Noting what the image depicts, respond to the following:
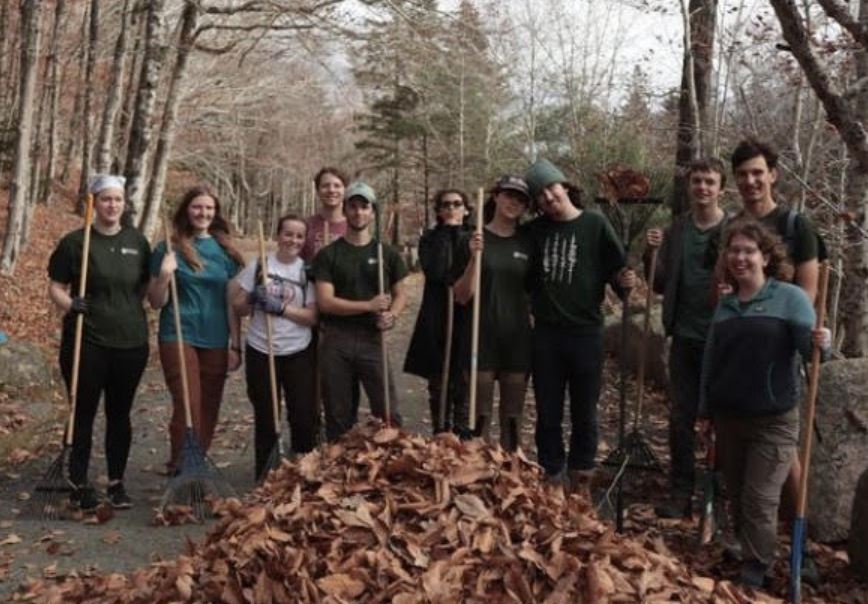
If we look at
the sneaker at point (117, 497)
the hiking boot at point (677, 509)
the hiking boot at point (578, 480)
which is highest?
the hiking boot at point (578, 480)

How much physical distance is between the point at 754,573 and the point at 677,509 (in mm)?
1142

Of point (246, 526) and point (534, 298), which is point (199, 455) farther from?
point (534, 298)

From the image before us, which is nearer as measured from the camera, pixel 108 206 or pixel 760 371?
pixel 760 371

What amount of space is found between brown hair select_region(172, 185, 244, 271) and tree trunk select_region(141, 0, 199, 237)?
9.51 m

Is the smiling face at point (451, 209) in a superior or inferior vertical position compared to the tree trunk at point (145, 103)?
inferior

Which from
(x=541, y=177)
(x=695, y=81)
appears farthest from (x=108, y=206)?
(x=695, y=81)

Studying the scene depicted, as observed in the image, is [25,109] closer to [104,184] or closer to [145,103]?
[145,103]

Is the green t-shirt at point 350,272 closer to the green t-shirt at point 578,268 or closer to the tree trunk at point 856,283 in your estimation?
the green t-shirt at point 578,268

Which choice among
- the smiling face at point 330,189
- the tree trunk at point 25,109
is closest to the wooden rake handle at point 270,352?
the smiling face at point 330,189

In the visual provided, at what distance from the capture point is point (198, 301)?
5.56 m

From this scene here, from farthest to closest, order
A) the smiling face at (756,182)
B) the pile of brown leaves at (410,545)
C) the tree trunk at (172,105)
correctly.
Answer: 1. the tree trunk at (172,105)
2. the smiling face at (756,182)
3. the pile of brown leaves at (410,545)

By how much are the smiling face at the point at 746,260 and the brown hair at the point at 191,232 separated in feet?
Result: 10.4

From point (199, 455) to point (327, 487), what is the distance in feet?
6.57

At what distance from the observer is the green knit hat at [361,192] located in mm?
5188
